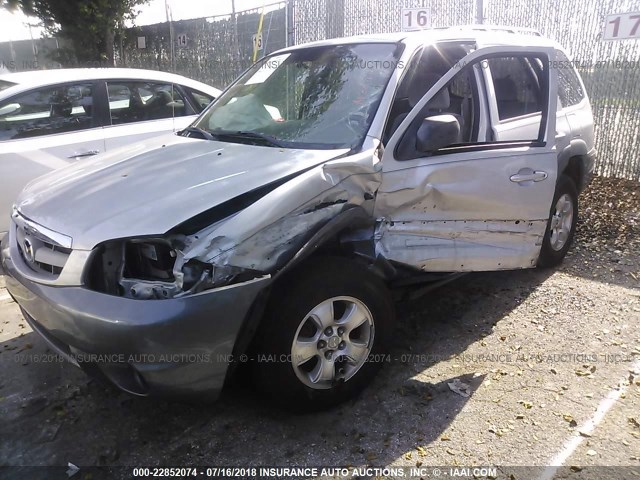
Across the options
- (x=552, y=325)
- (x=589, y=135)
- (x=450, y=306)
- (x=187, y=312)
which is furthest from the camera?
(x=589, y=135)

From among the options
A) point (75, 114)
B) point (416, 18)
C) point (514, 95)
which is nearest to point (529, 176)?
point (514, 95)

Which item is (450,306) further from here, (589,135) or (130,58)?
(130,58)

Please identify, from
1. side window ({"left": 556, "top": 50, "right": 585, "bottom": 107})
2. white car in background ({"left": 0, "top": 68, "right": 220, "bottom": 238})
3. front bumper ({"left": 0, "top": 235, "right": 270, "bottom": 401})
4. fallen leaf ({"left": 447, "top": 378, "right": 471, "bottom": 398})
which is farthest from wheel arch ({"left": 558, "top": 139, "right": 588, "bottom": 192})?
white car in background ({"left": 0, "top": 68, "right": 220, "bottom": 238})

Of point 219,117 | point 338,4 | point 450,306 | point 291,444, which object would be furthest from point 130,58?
point 291,444

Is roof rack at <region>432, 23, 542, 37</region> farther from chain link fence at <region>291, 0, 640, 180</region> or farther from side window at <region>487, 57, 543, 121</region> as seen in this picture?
chain link fence at <region>291, 0, 640, 180</region>

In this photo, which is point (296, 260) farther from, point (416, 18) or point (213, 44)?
point (213, 44)

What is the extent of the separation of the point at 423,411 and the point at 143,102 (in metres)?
4.42

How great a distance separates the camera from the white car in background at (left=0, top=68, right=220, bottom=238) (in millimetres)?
4820

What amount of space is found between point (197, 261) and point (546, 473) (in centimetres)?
186

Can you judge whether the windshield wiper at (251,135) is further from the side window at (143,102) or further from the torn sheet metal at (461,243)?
the side window at (143,102)

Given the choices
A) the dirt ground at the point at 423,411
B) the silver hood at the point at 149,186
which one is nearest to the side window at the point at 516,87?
the dirt ground at the point at 423,411

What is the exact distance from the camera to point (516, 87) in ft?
13.5

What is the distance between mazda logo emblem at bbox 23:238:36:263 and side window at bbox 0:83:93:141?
260 centimetres

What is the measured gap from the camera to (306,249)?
2.57 metres
